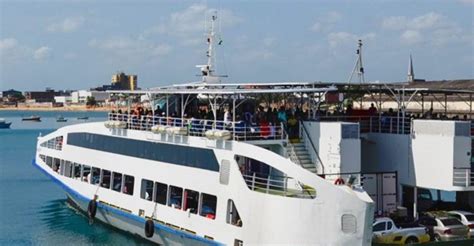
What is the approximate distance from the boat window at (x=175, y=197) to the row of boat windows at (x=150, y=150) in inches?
42.1

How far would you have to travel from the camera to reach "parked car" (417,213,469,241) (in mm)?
19594

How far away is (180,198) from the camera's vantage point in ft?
78.2

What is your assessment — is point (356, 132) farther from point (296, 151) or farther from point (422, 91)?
point (422, 91)

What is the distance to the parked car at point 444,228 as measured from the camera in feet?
64.3

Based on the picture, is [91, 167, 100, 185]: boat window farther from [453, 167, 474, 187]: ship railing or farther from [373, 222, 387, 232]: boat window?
[453, 167, 474, 187]: ship railing

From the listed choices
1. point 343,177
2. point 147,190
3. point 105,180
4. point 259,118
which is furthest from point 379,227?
point 105,180

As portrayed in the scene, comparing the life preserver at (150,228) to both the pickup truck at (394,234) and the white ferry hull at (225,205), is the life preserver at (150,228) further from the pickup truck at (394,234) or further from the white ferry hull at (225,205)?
the pickup truck at (394,234)

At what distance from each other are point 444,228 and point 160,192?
32.2ft

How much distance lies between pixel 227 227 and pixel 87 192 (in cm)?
1076

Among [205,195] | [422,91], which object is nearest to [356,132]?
[422,91]

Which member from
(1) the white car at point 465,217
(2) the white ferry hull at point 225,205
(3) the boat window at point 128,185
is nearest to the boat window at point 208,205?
(2) the white ferry hull at point 225,205

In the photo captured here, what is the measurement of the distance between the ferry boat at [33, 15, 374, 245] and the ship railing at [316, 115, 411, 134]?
5.13 ft

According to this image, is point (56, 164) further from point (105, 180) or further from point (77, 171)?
point (105, 180)

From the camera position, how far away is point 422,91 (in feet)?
74.4
